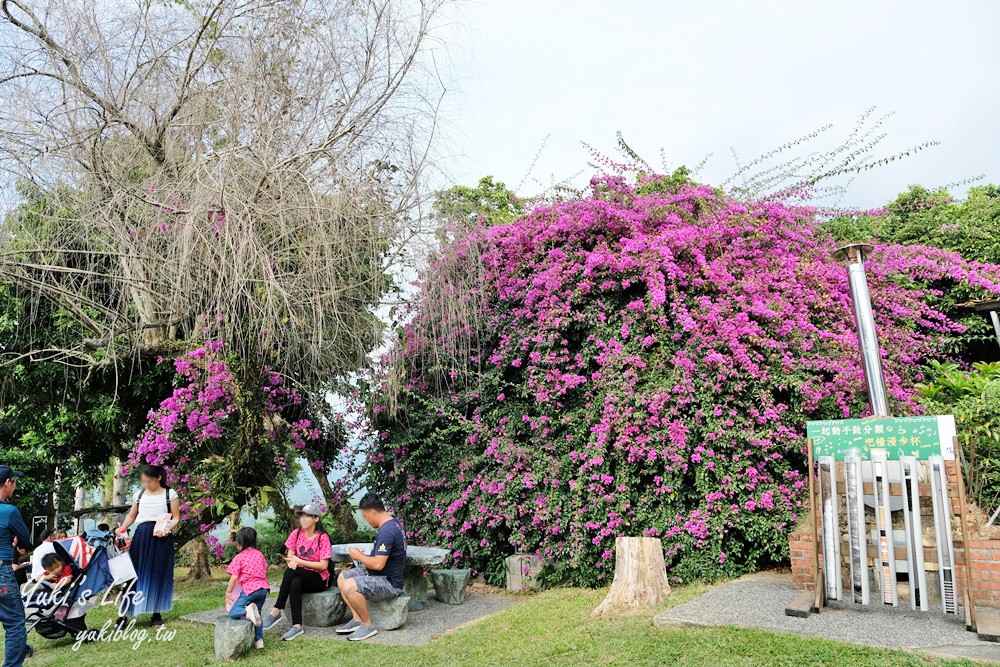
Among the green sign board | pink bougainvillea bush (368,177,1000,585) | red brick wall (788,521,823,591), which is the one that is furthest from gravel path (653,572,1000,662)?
the green sign board

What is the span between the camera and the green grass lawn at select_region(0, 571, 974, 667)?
400 centimetres

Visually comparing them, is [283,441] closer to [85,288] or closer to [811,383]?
[85,288]

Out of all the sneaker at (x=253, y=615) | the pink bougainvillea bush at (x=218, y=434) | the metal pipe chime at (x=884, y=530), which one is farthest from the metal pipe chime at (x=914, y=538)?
the pink bougainvillea bush at (x=218, y=434)

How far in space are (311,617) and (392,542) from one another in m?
1.07

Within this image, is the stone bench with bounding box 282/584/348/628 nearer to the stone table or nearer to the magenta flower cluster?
the stone table

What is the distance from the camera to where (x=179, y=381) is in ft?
27.6

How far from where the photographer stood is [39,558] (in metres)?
5.78

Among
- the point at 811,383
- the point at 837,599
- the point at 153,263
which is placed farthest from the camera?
the point at 811,383

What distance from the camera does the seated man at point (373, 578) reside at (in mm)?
5602

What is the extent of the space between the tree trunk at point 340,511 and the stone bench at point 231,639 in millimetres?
4934

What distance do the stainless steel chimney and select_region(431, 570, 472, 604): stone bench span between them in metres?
4.14

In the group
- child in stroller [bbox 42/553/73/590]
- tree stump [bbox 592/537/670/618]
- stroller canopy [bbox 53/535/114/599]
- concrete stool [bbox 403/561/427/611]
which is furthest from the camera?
concrete stool [bbox 403/561/427/611]

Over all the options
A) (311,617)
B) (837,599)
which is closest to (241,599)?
(311,617)

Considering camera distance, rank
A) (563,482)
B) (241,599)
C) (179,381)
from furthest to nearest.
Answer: (179,381) < (563,482) < (241,599)
